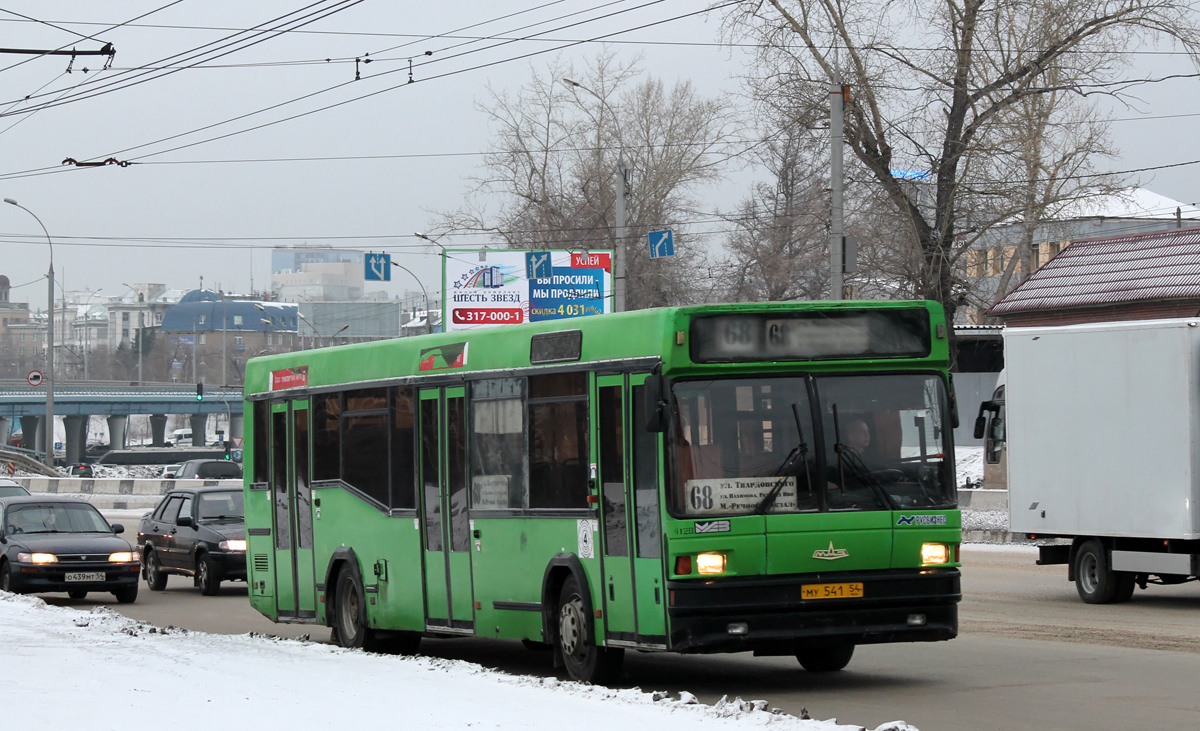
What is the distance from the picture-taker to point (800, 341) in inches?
394

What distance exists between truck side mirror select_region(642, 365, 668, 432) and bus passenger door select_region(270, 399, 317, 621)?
6.02 meters

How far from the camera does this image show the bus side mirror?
369 inches

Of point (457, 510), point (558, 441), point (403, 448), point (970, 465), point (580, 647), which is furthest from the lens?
point (970, 465)

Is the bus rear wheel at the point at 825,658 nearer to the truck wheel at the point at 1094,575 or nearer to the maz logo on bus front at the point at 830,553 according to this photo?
the maz logo on bus front at the point at 830,553

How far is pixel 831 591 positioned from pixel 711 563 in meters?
0.85

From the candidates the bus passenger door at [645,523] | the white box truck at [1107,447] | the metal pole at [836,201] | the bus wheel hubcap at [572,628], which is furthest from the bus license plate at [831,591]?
the metal pole at [836,201]

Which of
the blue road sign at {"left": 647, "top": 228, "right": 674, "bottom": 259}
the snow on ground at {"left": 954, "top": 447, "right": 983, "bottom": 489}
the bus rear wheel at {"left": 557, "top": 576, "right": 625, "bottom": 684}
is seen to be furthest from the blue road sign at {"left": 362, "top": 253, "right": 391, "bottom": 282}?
the bus rear wheel at {"left": 557, "top": 576, "right": 625, "bottom": 684}

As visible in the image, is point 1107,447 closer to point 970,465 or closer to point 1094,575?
point 1094,575

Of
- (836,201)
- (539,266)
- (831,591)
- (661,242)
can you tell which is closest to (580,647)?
(831,591)

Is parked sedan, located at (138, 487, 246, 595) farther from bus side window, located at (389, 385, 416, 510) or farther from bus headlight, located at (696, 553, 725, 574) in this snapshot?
bus headlight, located at (696, 553, 725, 574)

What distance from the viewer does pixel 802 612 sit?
9.72m

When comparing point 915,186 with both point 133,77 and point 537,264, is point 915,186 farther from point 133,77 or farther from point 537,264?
point 133,77

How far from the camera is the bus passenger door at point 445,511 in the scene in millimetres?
12023

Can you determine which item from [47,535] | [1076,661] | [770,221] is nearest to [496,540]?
[1076,661]
